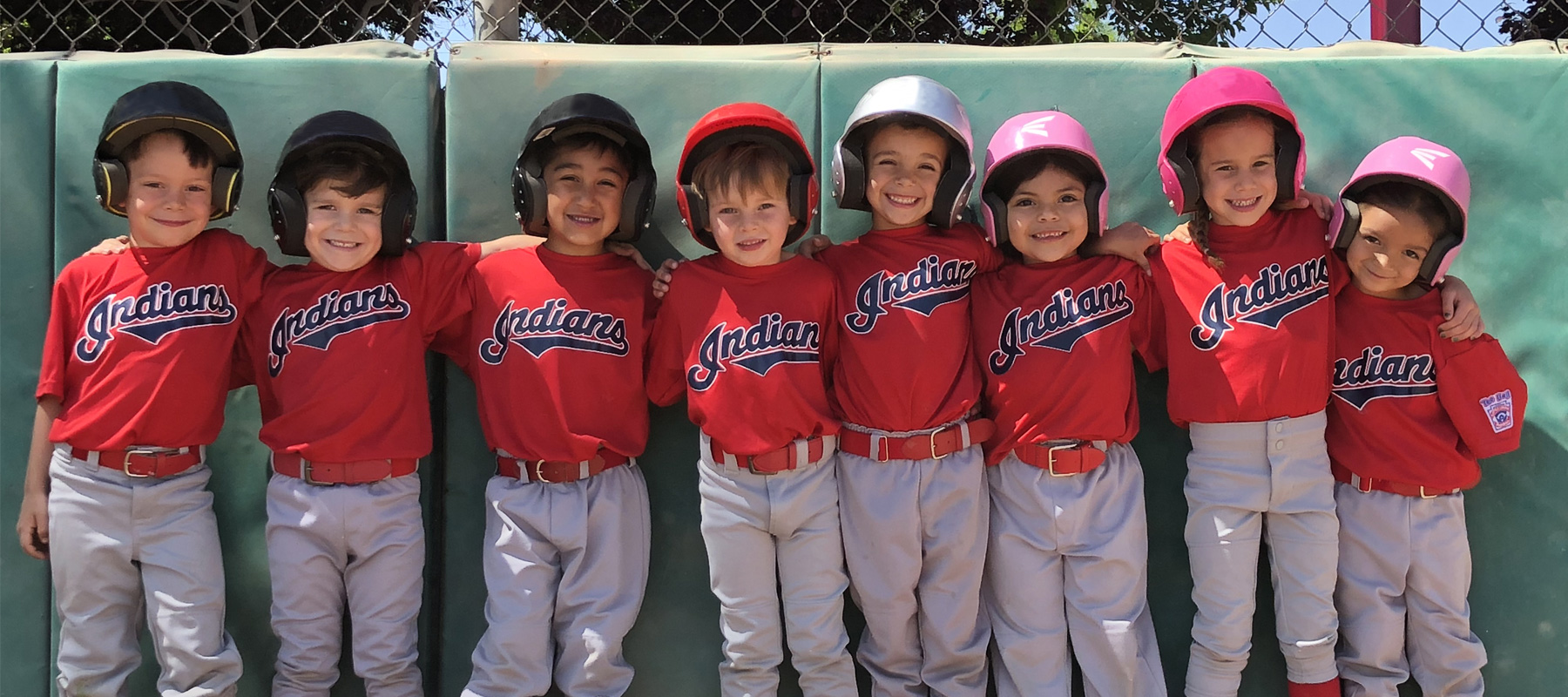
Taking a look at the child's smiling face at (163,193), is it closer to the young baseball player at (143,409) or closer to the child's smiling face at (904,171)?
Answer: the young baseball player at (143,409)

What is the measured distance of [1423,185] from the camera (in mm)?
3166

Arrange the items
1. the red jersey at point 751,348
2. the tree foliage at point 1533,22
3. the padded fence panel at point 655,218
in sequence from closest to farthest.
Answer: the red jersey at point 751,348
the padded fence panel at point 655,218
the tree foliage at point 1533,22

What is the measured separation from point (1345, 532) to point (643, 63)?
262 cm

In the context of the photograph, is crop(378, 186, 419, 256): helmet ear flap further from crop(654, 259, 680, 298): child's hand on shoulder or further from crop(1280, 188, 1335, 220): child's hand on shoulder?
crop(1280, 188, 1335, 220): child's hand on shoulder

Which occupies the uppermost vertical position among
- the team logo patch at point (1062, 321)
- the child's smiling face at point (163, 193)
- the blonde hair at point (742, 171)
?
the blonde hair at point (742, 171)

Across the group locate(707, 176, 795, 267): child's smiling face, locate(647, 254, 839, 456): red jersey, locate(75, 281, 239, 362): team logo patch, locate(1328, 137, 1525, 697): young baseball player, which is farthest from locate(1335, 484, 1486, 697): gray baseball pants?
locate(75, 281, 239, 362): team logo patch

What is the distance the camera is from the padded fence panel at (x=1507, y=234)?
3.44 meters

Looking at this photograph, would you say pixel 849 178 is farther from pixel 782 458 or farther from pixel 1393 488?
pixel 1393 488

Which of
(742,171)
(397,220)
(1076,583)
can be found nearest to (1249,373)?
(1076,583)

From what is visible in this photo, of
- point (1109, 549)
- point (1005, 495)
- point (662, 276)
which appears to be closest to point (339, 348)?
point (662, 276)

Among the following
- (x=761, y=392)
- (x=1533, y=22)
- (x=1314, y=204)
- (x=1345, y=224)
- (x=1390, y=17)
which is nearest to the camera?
(x=761, y=392)

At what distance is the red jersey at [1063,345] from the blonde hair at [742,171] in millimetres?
711

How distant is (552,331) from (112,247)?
1.35 m

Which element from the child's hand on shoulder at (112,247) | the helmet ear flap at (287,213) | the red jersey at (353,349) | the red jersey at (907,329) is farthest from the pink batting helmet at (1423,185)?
the child's hand on shoulder at (112,247)
